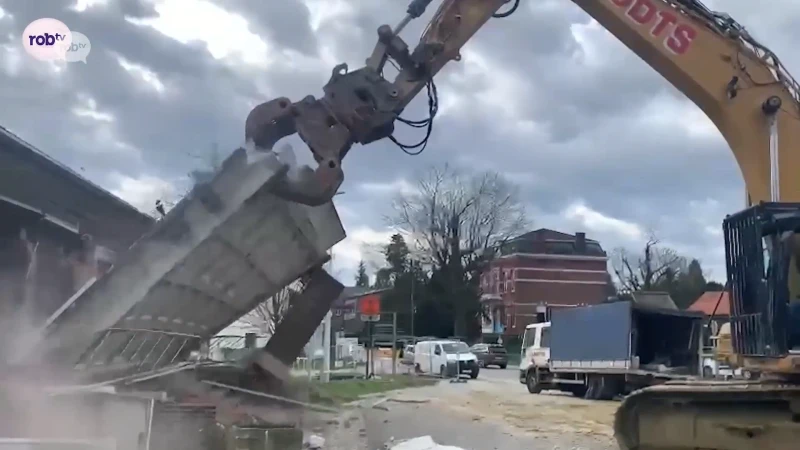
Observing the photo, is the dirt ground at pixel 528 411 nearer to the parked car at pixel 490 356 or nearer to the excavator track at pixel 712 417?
the excavator track at pixel 712 417

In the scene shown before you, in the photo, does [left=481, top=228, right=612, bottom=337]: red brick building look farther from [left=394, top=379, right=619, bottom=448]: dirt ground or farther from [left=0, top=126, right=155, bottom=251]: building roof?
[left=0, top=126, right=155, bottom=251]: building roof

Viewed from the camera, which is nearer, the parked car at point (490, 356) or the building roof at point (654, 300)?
the building roof at point (654, 300)

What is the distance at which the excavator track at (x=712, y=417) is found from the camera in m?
7.27

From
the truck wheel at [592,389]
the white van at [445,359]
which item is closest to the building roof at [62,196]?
the truck wheel at [592,389]

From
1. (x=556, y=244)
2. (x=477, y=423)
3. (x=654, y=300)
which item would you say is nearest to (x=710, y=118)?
(x=477, y=423)

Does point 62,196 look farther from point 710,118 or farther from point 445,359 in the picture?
point 445,359

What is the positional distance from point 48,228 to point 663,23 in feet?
33.8

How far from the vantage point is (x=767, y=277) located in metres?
6.89

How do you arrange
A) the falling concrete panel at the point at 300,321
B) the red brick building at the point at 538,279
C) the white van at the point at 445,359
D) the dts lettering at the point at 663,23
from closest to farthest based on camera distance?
1. the dts lettering at the point at 663,23
2. the falling concrete panel at the point at 300,321
3. the white van at the point at 445,359
4. the red brick building at the point at 538,279

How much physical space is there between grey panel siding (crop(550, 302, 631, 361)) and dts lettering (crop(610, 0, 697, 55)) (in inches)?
623

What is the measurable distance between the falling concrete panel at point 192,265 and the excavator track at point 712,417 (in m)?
3.62

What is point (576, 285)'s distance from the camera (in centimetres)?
7919

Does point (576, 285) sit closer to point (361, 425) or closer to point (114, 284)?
point (361, 425)

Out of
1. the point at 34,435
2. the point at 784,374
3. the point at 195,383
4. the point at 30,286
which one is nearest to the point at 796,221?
the point at 784,374
